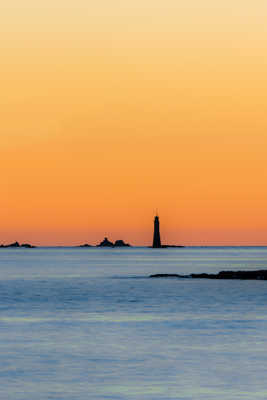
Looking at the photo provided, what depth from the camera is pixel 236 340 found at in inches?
1788

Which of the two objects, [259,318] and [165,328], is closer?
[165,328]

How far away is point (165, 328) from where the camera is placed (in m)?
51.4

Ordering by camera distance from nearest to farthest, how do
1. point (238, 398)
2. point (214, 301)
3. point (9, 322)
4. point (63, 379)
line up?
point (238, 398), point (63, 379), point (9, 322), point (214, 301)

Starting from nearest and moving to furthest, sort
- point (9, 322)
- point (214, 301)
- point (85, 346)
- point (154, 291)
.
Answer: point (85, 346), point (9, 322), point (214, 301), point (154, 291)

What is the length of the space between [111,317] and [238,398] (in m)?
31.3

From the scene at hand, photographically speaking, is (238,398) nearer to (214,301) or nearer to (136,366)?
(136,366)

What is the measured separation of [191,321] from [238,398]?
2819 cm

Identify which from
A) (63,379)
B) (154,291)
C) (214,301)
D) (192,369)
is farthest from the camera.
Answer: (154,291)

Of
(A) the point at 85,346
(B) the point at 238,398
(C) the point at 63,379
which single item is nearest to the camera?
(B) the point at 238,398

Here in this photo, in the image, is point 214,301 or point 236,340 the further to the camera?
point 214,301

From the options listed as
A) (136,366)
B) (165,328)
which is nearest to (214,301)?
(165,328)

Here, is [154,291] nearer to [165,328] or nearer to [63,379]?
[165,328]

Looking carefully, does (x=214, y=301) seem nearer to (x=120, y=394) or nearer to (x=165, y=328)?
(x=165, y=328)

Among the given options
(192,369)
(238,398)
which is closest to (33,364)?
(192,369)
